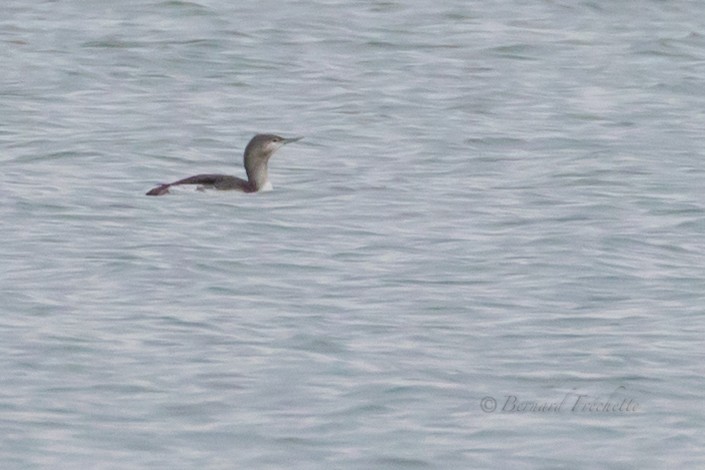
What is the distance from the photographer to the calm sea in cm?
955

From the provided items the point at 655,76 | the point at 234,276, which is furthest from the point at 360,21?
the point at 234,276

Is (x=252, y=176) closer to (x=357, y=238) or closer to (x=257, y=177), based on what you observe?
(x=257, y=177)

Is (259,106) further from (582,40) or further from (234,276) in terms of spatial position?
(234,276)

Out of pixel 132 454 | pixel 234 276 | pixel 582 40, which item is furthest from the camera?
pixel 582 40

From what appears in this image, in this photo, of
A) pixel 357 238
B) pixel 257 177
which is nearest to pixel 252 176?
pixel 257 177

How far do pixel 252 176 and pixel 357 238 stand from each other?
90.8 inches

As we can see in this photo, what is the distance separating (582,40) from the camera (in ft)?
73.9

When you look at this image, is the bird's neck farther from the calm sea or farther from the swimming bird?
the calm sea

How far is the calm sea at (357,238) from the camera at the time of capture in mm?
9555

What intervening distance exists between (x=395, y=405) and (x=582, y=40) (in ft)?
43.2

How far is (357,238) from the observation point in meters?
13.9

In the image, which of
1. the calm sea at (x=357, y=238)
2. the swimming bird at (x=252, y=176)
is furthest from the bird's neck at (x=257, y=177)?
the calm sea at (x=357, y=238)

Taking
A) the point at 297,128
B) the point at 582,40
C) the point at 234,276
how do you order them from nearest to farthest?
1. the point at 234,276
2. the point at 297,128
3. the point at 582,40

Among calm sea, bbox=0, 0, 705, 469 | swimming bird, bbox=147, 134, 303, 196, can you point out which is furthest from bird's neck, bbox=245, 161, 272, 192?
calm sea, bbox=0, 0, 705, 469
